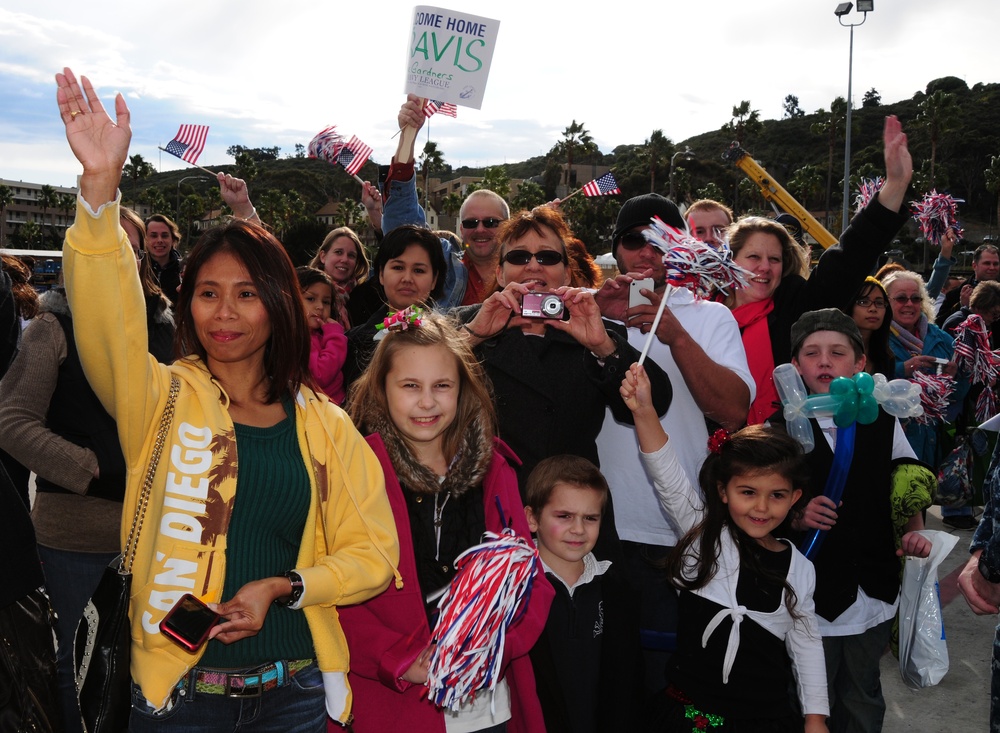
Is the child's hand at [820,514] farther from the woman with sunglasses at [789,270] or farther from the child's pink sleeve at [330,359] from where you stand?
the child's pink sleeve at [330,359]

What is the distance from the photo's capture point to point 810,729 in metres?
2.84

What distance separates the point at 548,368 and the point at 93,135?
5.40 feet

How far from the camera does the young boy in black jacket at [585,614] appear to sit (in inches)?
110

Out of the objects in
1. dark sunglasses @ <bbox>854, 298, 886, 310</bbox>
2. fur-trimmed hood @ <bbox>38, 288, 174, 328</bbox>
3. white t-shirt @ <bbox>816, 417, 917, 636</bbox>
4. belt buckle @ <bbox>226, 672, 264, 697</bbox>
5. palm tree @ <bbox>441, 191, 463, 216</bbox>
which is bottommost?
belt buckle @ <bbox>226, 672, 264, 697</bbox>

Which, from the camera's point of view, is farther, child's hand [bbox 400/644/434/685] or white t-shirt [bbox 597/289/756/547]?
white t-shirt [bbox 597/289/756/547]

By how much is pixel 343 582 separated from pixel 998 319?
7.64 meters

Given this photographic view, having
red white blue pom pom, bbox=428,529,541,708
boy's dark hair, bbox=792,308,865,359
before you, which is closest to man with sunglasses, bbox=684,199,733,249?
boy's dark hair, bbox=792,308,865,359

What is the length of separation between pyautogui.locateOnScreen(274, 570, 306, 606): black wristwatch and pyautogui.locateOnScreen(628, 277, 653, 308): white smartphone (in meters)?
1.69

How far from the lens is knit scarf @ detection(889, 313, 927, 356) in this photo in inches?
256

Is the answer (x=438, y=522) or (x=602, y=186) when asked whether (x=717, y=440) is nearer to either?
(x=438, y=522)

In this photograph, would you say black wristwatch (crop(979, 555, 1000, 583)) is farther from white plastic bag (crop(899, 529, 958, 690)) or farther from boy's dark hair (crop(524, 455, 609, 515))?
boy's dark hair (crop(524, 455, 609, 515))

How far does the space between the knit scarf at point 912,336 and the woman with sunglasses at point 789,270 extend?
111 inches

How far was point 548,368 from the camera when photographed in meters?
2.98

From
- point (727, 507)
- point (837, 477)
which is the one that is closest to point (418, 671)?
point (727, 507)
